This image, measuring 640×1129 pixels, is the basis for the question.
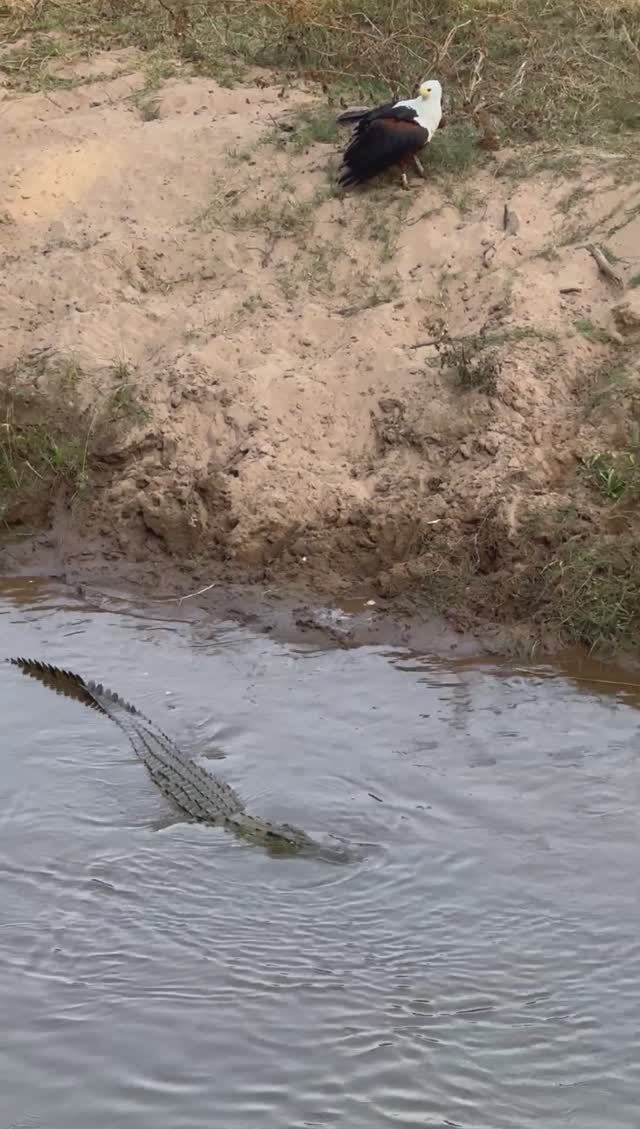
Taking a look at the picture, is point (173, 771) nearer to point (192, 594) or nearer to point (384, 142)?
point (192, 594)

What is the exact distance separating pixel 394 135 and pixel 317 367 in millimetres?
1230

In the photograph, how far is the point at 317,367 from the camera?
6.27m

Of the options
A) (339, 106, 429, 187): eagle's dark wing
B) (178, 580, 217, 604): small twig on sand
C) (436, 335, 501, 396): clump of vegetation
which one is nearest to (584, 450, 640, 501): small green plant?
(436, 335, 501, 396): clump of vegetation

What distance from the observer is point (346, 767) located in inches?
179

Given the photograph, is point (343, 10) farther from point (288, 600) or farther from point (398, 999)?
point (398, 999)

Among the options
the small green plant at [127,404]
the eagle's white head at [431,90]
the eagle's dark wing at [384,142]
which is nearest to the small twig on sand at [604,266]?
the eagle's dark wing at [384,142]

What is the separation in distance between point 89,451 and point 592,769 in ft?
9.57

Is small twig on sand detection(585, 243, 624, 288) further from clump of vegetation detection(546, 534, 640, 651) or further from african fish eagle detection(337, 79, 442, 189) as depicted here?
clump of vegetation detection(546, 534, 640, 651)

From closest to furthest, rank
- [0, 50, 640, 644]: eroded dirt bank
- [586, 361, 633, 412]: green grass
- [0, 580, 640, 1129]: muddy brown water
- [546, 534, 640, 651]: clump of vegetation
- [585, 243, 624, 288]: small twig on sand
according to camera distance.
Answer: [0, 580, 640, 1129]: muddy brown water < [546, 534, 640, 651]: clump of vegetation < [0, 50, 640, 644]: eroded dirt bank < [586, 361, 633, 412]: green grass < [585, 243, 624, 288]: small twig on sand

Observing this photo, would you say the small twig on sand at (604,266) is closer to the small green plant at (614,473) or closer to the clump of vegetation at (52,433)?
the small green plant at (614,473)

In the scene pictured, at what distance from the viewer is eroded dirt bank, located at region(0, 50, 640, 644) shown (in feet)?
18.2

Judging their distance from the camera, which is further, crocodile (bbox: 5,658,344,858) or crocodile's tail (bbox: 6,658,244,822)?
crocodile's tail (bbox: 6,658,244,822)

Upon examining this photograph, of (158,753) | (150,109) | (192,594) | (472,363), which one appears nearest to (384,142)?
(472,363)

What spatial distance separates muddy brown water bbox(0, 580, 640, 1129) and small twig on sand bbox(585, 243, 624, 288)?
6.64ft
